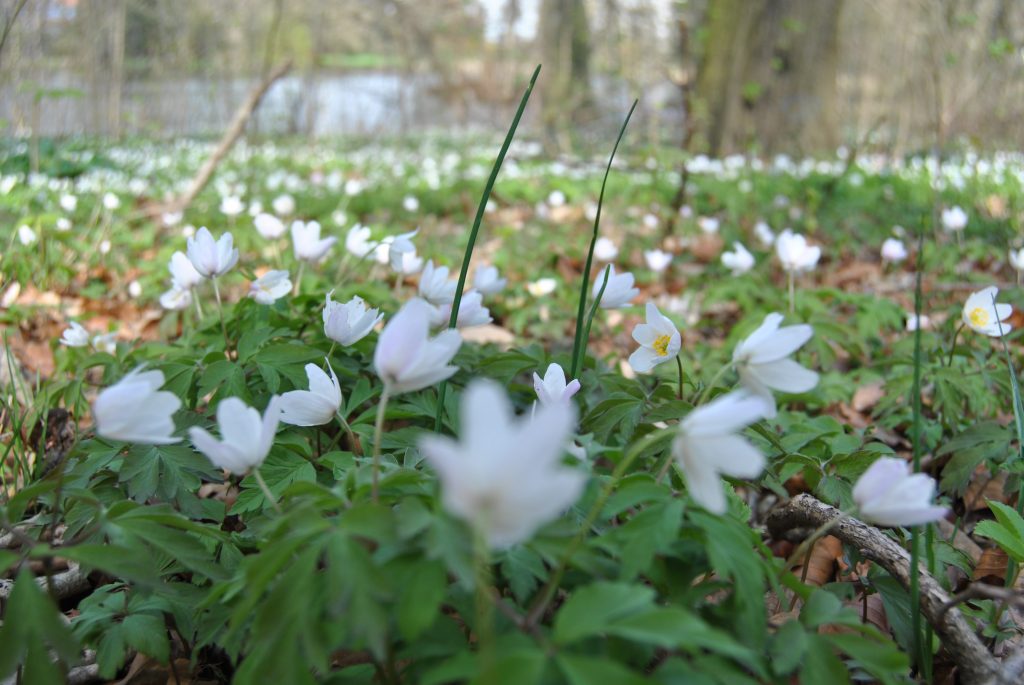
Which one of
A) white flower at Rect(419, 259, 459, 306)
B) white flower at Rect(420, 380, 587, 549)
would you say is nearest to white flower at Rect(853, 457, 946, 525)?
white flower at Rect(420, 380, 587, 549)

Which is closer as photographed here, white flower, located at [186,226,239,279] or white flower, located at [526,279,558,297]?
white flower, located at [186,226,239,279]

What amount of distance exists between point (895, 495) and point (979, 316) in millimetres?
1174

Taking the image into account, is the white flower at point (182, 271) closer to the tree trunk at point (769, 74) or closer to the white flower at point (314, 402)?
the white flower at point (314, 402)

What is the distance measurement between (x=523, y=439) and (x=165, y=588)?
724 millimetres

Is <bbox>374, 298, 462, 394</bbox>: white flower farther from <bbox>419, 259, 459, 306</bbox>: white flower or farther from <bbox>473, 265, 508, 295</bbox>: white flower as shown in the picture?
<bbox>473, 265, 508, 295</bbox>: white flower

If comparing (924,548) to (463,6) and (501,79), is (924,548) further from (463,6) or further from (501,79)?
(463,6)

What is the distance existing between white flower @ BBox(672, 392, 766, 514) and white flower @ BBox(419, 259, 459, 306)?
0.88 meters

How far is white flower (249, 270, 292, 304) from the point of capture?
1684 millimetres

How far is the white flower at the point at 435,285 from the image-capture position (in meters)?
1.62

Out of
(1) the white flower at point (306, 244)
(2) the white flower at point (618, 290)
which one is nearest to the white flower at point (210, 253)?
(1) the white flower at point (306, 244)

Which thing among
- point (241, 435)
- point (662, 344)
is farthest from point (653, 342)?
point (241, 435)

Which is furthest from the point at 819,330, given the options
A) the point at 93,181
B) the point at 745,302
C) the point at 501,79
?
the point at 501,79

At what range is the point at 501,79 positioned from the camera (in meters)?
14.7

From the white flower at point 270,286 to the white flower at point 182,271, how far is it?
21cm
